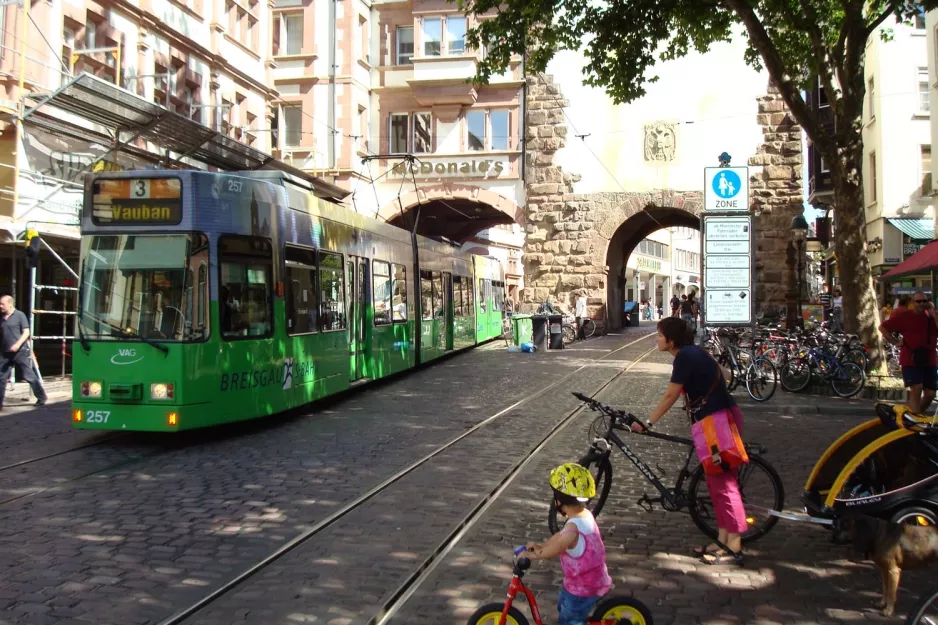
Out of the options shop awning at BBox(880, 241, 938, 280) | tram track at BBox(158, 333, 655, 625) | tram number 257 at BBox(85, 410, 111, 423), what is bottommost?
tram track at BBox(158, 333, 655, 625)

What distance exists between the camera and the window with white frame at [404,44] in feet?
105

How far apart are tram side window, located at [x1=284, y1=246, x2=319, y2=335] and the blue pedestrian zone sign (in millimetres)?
6044

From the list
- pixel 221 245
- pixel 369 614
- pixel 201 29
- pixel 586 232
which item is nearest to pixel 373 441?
pixel 221 245

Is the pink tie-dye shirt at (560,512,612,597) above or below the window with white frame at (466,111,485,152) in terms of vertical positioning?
below

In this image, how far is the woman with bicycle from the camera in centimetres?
544

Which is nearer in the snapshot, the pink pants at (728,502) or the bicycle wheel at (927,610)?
the bicycle wheel at (927,610)

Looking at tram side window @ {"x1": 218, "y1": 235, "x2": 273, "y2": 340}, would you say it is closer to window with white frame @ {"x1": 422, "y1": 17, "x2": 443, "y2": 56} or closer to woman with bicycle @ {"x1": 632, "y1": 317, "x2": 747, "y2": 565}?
woman with bicycle @ {"x1": 632, "y1": 317, "x2": 747, "y2": 565}

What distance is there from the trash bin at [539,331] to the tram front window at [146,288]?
17.3 m

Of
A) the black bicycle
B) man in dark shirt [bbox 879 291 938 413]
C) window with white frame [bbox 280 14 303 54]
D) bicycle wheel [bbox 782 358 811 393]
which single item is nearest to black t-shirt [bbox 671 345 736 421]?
the black bicycle

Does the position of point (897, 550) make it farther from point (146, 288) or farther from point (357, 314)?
point (357, 314)

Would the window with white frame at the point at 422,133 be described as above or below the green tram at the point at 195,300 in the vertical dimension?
above

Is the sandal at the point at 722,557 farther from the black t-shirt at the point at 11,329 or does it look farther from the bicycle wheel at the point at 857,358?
the black t-shirt at the point at 11,329

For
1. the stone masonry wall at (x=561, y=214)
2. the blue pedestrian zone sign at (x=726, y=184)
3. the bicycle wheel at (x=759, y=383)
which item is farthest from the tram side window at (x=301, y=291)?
the stone masonry wall at (x=561, y=214)

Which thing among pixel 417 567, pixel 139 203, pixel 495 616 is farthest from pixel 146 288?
pixel 495 616
